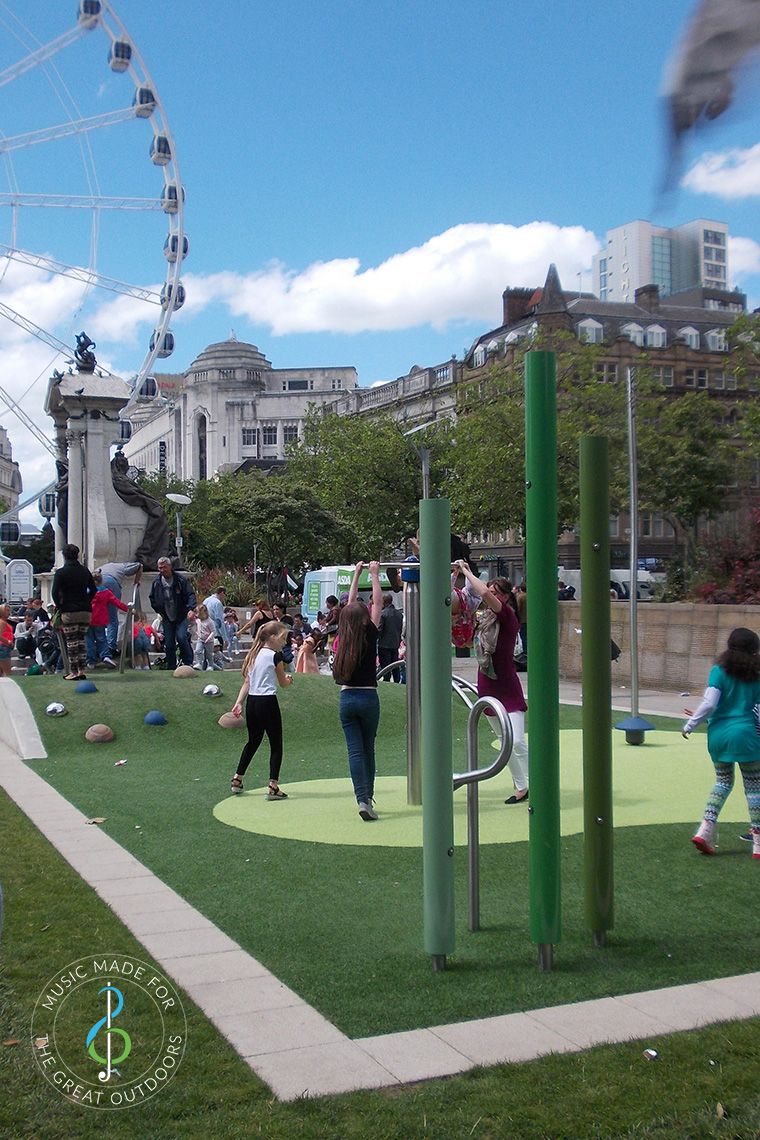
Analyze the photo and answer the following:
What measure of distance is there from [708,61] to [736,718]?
664 centimetres

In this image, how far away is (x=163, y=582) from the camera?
18703 millimetres

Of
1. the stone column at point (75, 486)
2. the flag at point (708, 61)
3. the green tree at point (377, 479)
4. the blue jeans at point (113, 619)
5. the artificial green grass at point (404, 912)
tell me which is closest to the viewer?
the flag at point (708, 61)

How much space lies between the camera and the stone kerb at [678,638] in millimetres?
21594

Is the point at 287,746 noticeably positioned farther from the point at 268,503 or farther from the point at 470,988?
the point at 268,503

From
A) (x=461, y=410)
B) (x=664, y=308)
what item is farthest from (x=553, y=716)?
(x=461, y=410)

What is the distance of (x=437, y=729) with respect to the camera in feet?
18.9

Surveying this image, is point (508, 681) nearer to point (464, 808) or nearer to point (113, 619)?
point (464, 808)

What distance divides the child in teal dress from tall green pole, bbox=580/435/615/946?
2063 mm

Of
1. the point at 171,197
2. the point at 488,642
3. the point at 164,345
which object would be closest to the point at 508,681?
the point at 488,642

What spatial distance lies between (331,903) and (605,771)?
2034mm

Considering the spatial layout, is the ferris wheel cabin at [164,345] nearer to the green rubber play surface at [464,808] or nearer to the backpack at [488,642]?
the green rubber play surface at [464,808]

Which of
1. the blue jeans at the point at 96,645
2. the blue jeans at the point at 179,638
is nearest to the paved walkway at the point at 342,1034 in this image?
the blue jeans at the point at 179,638

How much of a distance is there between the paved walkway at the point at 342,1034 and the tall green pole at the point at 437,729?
727 millimetres

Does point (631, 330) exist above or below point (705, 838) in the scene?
above
